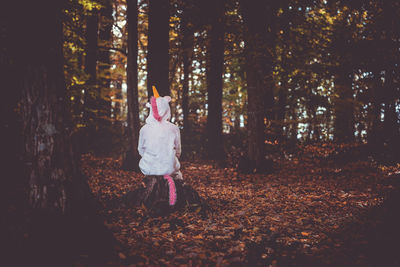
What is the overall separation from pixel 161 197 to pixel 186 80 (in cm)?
1304

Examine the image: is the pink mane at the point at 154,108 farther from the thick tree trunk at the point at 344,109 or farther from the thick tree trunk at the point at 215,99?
the thick tree trunk at the point at 344,109

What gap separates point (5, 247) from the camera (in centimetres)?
369

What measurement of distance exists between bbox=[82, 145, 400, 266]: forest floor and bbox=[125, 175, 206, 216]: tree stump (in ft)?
0.54

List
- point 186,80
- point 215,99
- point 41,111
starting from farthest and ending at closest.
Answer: point 186,80
point 215,99
point 41,111

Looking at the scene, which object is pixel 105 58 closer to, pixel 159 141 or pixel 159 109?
pixel 159 109

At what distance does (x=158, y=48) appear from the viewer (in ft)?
32.9

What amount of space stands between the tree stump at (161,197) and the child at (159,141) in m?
0.24

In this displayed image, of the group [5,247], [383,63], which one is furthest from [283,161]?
[5,247]

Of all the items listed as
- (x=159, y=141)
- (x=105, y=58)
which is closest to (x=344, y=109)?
(x=159, y=141)

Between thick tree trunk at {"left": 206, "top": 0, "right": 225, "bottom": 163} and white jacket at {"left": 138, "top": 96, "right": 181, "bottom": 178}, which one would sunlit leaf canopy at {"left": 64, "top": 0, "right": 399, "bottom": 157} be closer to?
thick tree trunk at {"left": 206, "top": 0, "right": 225, "bottom": 163}

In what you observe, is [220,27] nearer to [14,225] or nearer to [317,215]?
[317,215]

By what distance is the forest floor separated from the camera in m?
4.27

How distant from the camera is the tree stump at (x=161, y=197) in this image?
20.7ft

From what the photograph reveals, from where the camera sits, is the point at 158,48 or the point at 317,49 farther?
the point at 317,49
